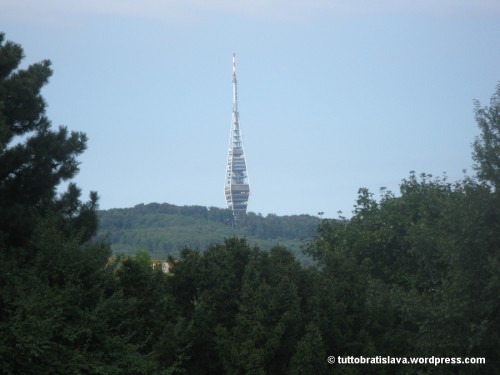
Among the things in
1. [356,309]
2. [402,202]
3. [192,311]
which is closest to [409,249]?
[402,202]

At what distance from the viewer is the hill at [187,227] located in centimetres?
10744

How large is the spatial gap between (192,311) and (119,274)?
3.76 meters

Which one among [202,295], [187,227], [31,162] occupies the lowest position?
[202,295]

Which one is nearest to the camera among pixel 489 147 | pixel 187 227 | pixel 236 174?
pixel 489 147

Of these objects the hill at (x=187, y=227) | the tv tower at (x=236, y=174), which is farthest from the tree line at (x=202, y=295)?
the tv tower at (x=236, y=174)

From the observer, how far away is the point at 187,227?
124938 millimetres

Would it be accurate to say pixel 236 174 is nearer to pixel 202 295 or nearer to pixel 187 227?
pixel 187 227

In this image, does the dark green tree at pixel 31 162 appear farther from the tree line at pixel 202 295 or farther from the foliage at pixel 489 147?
the foliage at pixel 489 147

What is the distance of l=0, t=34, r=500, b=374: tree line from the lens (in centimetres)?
1925

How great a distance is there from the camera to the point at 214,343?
2559cm

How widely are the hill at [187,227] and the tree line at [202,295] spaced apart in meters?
69.4

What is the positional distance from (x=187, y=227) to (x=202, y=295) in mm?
98590

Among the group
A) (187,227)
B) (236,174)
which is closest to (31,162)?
→ (187,227)

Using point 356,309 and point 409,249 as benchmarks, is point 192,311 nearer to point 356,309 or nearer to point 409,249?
point 356,309
